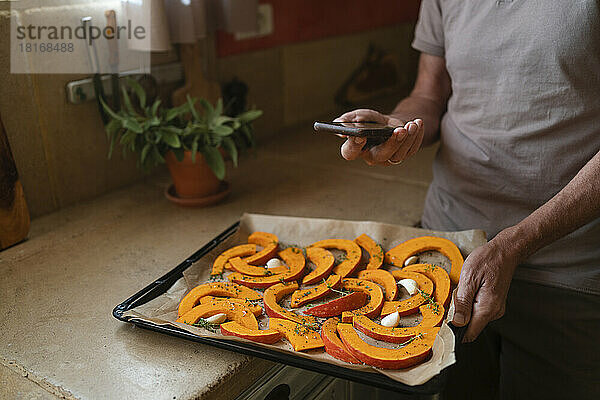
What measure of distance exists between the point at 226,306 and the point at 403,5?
A: 1.90m

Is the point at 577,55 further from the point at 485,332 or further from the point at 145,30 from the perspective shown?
the point at 145,30

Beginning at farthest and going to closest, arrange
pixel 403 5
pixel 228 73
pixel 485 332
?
pixel 403 5, pixel 228 73, pixel 485 332

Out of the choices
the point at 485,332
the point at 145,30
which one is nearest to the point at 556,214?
the point at 485,332

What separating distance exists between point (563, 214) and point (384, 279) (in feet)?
1.07

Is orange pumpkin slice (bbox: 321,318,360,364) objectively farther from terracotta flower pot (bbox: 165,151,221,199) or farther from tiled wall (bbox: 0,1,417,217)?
tiled wall (bbox: 0,1,417,217)

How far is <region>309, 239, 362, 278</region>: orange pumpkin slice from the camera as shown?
3.64ft

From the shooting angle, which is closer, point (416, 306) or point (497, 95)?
point (416, 306)

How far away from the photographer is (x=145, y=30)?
1447 mm

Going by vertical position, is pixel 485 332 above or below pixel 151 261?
below

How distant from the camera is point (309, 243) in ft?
4.03

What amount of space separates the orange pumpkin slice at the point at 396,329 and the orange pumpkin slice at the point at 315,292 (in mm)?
92

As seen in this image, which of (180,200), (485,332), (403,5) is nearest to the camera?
(485,332)

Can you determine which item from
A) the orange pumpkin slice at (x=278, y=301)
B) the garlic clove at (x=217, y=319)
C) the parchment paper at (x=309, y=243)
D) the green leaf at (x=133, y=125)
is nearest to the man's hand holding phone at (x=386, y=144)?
the parchment paper at (x=309, y=243)

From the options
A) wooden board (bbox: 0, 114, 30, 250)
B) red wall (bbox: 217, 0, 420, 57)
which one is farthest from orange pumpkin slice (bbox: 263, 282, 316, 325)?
red wall (bbox: 217, 0, 420, 57)
